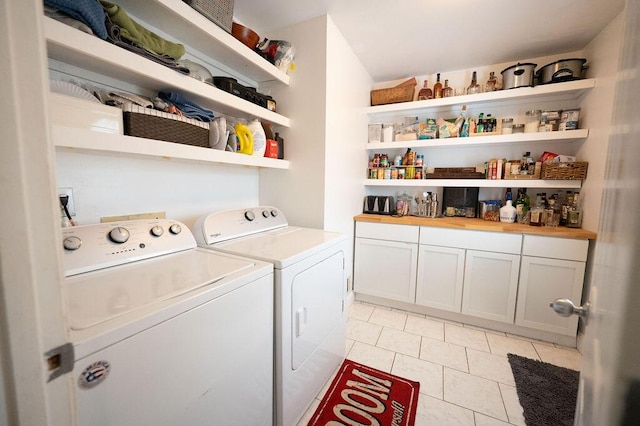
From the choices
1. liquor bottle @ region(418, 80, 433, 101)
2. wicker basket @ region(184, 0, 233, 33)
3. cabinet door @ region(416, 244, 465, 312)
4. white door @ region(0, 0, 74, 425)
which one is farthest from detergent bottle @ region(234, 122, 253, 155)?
liquor bottle @ region(418, 80, 433, 101)

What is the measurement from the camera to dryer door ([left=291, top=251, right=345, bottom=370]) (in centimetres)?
123

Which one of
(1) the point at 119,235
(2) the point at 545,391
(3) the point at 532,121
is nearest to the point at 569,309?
(2) the point at 545,391

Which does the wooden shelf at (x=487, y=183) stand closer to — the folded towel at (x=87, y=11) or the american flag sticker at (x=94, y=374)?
the folded towel at (x=87, y=11)

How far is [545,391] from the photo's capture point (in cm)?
157

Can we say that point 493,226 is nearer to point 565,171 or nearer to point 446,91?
point 565,171

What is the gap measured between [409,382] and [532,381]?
0.82 metres

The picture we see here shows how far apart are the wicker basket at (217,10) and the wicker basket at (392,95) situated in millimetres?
1763

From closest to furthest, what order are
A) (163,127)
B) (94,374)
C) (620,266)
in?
(620,266)
(94,374)
(163,127)

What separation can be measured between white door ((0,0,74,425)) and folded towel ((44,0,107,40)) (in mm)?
798

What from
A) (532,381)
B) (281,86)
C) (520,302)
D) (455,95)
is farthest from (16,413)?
(455,95)

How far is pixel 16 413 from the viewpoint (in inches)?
13.9

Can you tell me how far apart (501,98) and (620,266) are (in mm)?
2389

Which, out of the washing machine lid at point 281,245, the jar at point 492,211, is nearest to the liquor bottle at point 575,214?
the jar at point 492,211

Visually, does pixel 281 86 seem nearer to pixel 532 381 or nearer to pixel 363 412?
pixel 363 412
